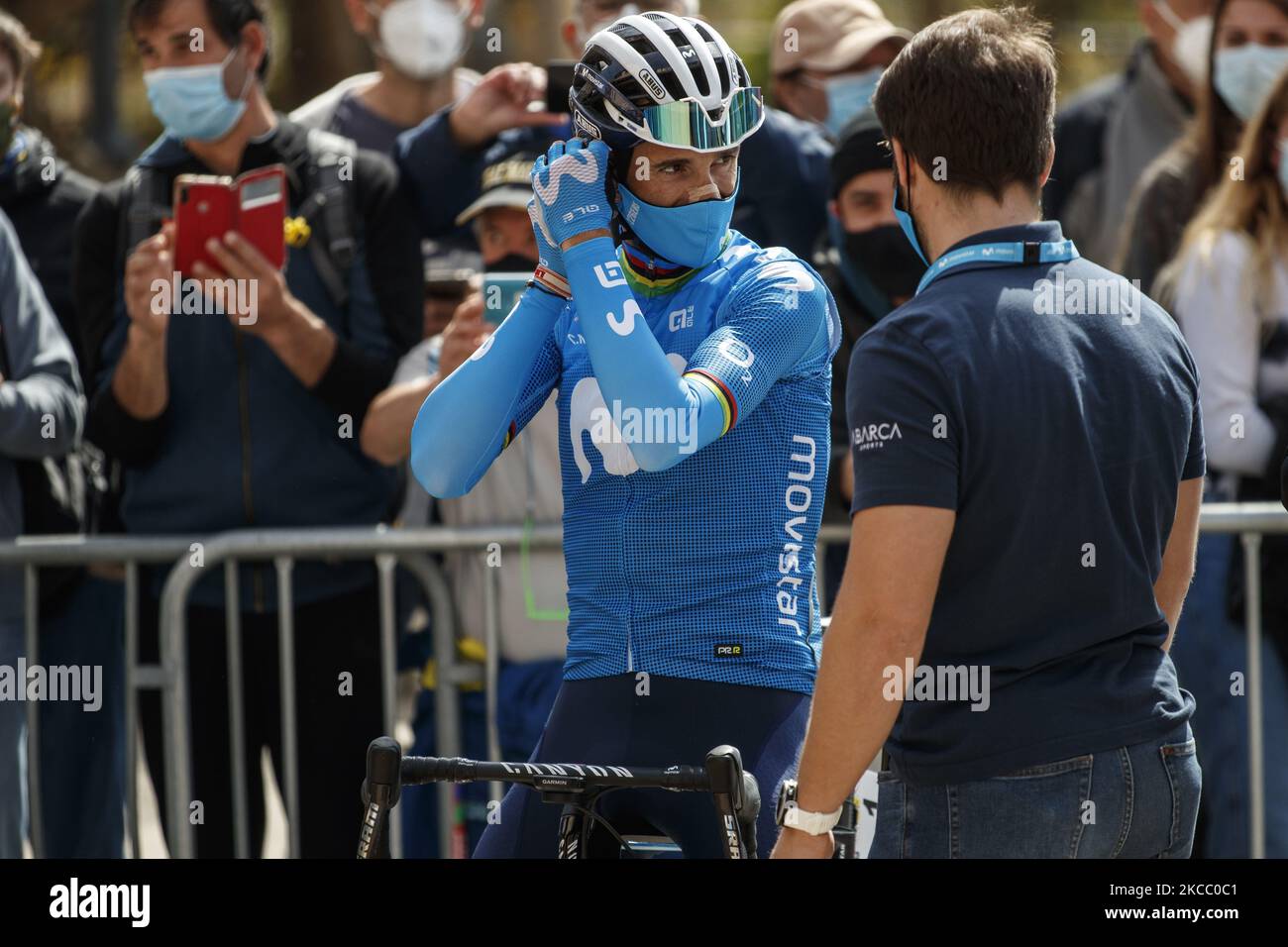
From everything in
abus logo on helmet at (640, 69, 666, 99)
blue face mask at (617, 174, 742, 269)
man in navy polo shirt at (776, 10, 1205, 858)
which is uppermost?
abus logo on helmet at (640, 69, 666, 99)

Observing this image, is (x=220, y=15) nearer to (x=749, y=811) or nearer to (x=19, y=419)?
(x=19, y=419)

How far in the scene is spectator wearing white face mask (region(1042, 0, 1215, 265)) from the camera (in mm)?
6031

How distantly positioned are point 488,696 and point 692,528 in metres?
2.09

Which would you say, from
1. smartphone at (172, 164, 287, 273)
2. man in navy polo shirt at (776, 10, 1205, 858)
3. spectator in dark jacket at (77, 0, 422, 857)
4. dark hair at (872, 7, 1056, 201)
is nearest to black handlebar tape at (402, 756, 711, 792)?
man in navy polo shirt at (776, 10, 1205, 858)

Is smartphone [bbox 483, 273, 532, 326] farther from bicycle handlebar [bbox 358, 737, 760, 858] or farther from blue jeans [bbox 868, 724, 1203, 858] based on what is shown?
blue jeans [bbox 868, 724, 1203, 858]

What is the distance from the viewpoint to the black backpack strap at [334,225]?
5039 millimetres

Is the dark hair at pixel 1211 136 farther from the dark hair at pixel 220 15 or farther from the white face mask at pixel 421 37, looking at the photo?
the dark hair at pixel 220 15

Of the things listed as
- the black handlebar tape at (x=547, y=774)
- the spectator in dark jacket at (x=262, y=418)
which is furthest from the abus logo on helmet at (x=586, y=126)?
the spectator in dark jacket at (x=262, y=418)

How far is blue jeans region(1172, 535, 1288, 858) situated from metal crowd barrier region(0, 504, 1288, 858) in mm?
38

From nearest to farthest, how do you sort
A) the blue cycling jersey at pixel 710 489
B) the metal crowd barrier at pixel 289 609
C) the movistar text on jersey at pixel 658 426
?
the movistar text on jersey at pixel 658 426, the blue cycling jersey at pixel 710 489, the metal crowd barrier at pixel 289 609

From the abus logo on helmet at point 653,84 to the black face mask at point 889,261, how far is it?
2.08 meters

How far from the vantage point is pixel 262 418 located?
4988mm

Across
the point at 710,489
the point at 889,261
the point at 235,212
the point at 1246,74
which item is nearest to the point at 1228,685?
the point at 889,261
